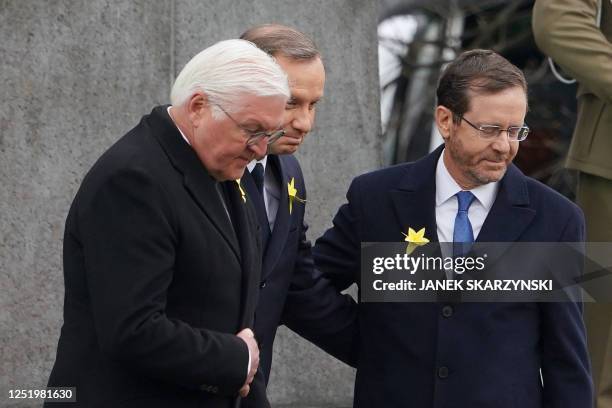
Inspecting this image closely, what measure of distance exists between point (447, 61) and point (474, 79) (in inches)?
214

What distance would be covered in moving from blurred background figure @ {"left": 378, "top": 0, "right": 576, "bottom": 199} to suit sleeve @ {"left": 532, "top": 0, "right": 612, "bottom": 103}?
4.19 m

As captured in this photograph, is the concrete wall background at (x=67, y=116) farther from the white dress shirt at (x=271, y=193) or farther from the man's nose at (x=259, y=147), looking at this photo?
the man's nose at (x=259, y=147)

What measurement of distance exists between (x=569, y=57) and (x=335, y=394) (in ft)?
5.44

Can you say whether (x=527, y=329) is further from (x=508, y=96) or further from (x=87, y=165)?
(x=87, y=165)

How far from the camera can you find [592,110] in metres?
5.38

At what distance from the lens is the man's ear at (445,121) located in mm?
4371

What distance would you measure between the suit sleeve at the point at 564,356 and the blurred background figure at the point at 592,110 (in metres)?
1.10

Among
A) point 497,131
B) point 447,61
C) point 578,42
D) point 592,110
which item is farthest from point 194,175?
point 447,61

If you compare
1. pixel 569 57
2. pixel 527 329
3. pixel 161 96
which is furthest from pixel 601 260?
pixel 161 96

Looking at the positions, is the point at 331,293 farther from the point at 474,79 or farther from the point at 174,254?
→ the point at 174,254

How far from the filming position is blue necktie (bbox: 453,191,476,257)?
14.1ft

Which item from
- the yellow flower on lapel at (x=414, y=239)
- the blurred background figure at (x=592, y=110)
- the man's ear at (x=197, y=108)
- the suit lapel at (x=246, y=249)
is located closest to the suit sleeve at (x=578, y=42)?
the blurred background figure at (x=592, y=110)

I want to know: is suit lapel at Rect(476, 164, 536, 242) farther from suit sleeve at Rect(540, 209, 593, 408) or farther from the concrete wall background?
the concrete wall background

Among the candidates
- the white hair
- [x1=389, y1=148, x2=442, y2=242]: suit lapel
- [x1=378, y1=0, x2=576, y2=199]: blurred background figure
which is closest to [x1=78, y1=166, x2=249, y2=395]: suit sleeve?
the white hair
